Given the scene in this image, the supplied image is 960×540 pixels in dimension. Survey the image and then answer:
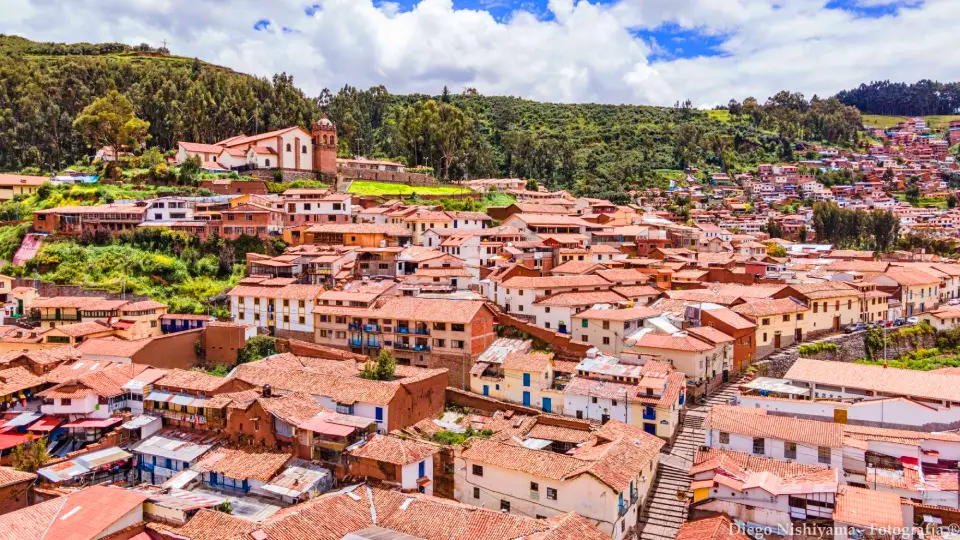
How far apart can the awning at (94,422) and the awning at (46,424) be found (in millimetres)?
395

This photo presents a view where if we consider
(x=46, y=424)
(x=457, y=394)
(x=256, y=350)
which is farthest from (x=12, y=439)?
(x=457, y=394)

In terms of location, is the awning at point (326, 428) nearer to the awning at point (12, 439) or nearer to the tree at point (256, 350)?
the tree at point (256, 350)

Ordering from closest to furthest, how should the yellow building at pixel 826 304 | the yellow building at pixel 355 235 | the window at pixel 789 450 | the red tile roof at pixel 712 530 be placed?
the red tile roof at pixel 712 530 → the window at pixel 789 450 → the yellow building at pixel 826 304 → the yellow building at pixel 355 235

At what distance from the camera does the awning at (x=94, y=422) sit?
80.1ft

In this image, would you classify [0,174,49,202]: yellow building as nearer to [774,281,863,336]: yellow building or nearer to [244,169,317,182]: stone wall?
[244,169,317,182]: stone wall

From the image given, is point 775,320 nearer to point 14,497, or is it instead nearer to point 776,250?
point 776,250

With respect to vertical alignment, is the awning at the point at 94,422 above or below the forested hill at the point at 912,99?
below

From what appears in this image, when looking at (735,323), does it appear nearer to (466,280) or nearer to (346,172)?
(466,280)

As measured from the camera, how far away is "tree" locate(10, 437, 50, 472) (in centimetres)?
2186

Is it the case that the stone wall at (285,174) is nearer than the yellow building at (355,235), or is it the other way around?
the yellow building at (355,235)

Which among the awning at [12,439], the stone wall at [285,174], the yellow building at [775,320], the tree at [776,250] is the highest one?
the stone wall at [285,174]

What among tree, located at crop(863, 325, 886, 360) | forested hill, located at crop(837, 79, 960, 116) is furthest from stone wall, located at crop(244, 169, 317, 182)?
forested hill, located at crop(837, 79, 960, 116)

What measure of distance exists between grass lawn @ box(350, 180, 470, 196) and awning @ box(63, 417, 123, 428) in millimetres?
28858

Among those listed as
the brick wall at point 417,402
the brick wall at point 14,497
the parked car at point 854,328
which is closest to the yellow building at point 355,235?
the brick wall at point 417,402
